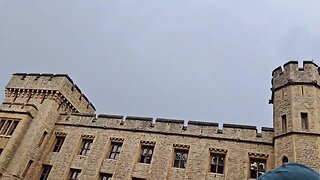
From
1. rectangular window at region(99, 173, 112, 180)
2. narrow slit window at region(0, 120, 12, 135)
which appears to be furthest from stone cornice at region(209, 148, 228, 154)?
narrow slit window at region(0, 120, 12, 135)

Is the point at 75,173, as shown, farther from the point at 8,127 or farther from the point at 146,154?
the point at 8,127

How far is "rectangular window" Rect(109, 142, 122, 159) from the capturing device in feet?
61.6

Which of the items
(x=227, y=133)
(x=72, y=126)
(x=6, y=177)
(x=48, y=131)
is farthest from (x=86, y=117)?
(x=227, y=133)

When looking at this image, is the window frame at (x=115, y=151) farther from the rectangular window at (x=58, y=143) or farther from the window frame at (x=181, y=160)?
the rectangular window at (x=58, y=143)

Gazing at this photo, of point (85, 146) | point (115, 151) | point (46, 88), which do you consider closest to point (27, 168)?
point (85, 146)

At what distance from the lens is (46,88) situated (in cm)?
2142

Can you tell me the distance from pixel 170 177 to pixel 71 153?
22.8ft

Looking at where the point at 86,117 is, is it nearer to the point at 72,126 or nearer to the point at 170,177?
the point at 72,126

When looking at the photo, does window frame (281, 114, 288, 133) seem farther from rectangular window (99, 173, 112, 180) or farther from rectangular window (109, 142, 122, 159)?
rectangular window (99, 173, 112, 180)

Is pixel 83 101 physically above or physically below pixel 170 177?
above

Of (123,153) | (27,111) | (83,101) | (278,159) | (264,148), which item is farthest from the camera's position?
(83,101)

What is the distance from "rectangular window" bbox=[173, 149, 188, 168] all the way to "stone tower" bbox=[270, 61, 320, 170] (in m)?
5.13

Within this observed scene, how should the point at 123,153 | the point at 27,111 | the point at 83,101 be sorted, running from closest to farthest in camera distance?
the point at 123,153 < the point at 27,111 < the point at 83,101

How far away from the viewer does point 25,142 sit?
747 inches
